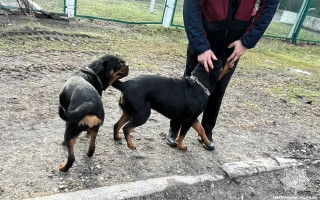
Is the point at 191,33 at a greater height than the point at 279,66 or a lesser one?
greater

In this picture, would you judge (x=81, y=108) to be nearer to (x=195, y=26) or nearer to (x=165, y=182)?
(x=165, y=182)

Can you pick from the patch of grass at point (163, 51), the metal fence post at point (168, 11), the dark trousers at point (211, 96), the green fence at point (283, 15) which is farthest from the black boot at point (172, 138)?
the green fence at point (283, 15)

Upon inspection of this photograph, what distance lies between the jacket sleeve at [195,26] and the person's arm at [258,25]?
1.16ft

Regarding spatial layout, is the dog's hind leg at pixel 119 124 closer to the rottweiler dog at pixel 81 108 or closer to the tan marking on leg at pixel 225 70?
the rottweiler dog at pixel 81 108

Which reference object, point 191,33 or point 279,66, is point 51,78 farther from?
point 279,66

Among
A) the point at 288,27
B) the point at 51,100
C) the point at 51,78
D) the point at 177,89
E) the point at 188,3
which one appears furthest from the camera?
the point at 288,27

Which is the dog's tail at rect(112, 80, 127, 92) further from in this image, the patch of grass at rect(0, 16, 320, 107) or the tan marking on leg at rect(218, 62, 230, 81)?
the patch of grass at rect(0, 16, 320, 107)

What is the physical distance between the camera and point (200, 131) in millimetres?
3844

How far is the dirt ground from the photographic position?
10.0 ft

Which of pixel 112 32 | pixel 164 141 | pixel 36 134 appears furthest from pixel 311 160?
pixel 112 32

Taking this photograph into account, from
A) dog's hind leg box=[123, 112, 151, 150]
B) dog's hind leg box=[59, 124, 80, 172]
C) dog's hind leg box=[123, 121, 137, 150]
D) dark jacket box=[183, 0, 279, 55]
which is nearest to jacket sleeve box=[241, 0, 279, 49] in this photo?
dark jacket box=[183, 0, 279, 55]

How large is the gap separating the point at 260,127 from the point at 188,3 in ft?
8.61

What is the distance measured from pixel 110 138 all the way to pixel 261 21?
7.34 ft

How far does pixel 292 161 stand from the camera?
3.83 m
